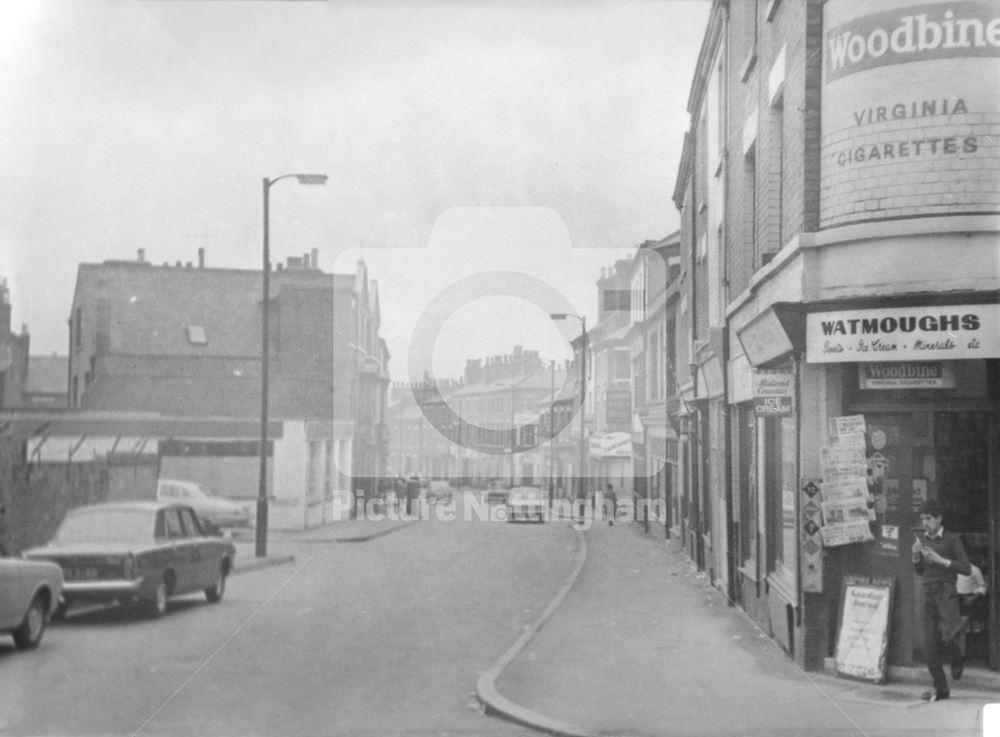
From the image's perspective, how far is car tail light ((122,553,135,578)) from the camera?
4523 mm

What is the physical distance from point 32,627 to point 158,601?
1.80 feet

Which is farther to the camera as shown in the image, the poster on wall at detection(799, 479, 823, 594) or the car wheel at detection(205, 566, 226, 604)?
the poster on wall at detection(799, 479, 823, 594)

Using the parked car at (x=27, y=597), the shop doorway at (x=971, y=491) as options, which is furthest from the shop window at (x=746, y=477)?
the parked car at (x=27, y=597)

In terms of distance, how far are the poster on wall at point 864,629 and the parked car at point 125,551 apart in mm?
3480

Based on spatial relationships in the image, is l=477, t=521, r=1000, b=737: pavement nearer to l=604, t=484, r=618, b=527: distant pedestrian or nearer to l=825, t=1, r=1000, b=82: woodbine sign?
l=604, t=484, r=618, b=527: distant pedestrian

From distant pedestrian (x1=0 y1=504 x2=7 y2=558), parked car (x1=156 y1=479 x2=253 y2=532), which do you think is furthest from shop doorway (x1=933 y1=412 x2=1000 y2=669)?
distant pedestrian (x1=0 y1=504 x2=7 y2=558)

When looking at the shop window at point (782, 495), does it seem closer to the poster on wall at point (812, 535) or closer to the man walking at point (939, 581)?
the poster on wall at point (812, 535)

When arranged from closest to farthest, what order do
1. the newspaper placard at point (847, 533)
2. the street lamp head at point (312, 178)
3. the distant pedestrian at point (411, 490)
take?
the street lamp head at point (312, 178), the distant pedestrian at point (411, 490), the newspaper placard at point (847, 533)

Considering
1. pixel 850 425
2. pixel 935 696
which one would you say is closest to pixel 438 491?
pixel 850 425

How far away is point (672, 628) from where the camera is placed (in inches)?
231

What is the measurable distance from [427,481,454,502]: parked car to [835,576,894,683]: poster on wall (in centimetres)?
231

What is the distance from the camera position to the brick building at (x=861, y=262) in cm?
502

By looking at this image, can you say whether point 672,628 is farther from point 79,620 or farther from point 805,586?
point 79,620

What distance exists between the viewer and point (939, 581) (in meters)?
5.23
